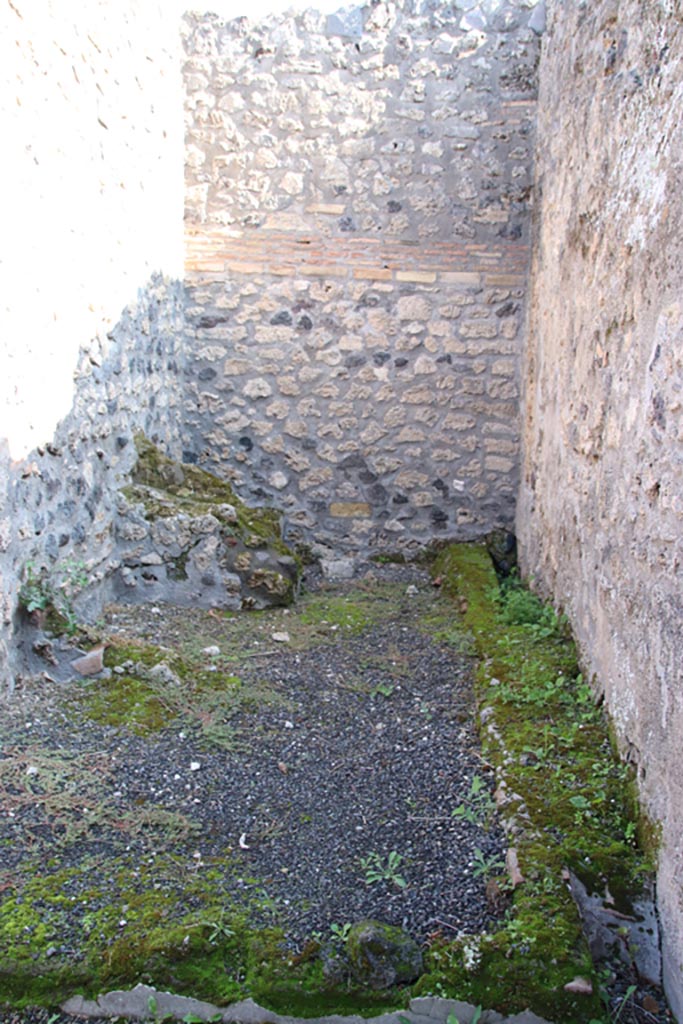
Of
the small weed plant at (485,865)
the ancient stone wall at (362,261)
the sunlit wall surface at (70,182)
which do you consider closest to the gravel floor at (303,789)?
the small weed plant at (485,865)

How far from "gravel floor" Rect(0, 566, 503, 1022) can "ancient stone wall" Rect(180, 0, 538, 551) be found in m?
2.01

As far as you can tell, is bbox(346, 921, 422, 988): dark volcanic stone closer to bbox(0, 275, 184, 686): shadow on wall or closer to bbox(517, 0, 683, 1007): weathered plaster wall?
bbox(517, 0, 683, 1007): weathered plaster wall

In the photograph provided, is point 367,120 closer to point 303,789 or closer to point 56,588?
point 56,588

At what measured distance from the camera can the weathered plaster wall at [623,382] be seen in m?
2.32

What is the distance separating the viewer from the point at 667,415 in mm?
2418

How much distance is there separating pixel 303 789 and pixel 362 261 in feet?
12.8

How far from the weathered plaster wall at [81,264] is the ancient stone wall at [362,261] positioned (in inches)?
15.4

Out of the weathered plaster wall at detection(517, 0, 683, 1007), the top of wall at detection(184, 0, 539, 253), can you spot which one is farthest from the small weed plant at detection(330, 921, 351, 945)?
the top of wall at detection(184, 0, 539, 253)

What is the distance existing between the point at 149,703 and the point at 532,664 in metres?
1.69

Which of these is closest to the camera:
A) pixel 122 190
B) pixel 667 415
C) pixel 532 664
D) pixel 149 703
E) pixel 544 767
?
pixel 667 415

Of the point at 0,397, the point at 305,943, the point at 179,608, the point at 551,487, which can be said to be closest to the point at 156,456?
the point at 179,608

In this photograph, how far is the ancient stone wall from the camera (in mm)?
5457

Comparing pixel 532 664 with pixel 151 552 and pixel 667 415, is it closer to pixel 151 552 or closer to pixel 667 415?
pixel 667 415

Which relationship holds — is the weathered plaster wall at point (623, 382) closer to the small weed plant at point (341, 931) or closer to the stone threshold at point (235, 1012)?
the stone threshold at point (235, 1012)
